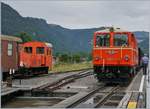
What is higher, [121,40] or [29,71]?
[121,40]

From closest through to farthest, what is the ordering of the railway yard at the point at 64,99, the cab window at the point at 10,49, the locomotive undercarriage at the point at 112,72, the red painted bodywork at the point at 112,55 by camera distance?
the railway yard at the point at 64,99 < the red painted bodywork at the point at 112,55 < the locomotive undercarriage at the point at 112,72 < the cab window at the point at 10,49

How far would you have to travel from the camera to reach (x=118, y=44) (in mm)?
23938

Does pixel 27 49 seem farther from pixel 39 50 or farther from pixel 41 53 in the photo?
pixel 41 53

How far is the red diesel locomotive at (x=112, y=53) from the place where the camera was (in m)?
23.8

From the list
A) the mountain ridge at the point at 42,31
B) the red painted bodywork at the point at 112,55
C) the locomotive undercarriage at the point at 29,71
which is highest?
the mountain ridge at the point at 42,31

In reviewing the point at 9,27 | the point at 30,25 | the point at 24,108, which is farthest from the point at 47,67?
the point at 30,25

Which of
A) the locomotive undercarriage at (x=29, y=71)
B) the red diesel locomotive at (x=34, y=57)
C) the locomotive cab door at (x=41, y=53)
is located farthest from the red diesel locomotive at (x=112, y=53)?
the locomotive cab door at (x=41, y=53)

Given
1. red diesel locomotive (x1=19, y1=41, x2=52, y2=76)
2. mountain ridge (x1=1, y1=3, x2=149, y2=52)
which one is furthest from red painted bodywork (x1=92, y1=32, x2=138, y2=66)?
mountain ridge (x1=1, y1=3, x2=149, y2=52)

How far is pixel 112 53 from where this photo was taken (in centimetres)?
2381

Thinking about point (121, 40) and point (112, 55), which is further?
point (121, 40)

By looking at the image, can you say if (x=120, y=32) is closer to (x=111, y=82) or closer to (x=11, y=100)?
(x=111, y=82)

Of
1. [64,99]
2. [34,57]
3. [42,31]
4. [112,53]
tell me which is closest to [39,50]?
[34,57]

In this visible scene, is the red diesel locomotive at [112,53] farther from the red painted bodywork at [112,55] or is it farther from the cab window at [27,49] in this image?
the cab window at [27,49]

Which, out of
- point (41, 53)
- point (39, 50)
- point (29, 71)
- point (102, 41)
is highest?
point (102, 41)
